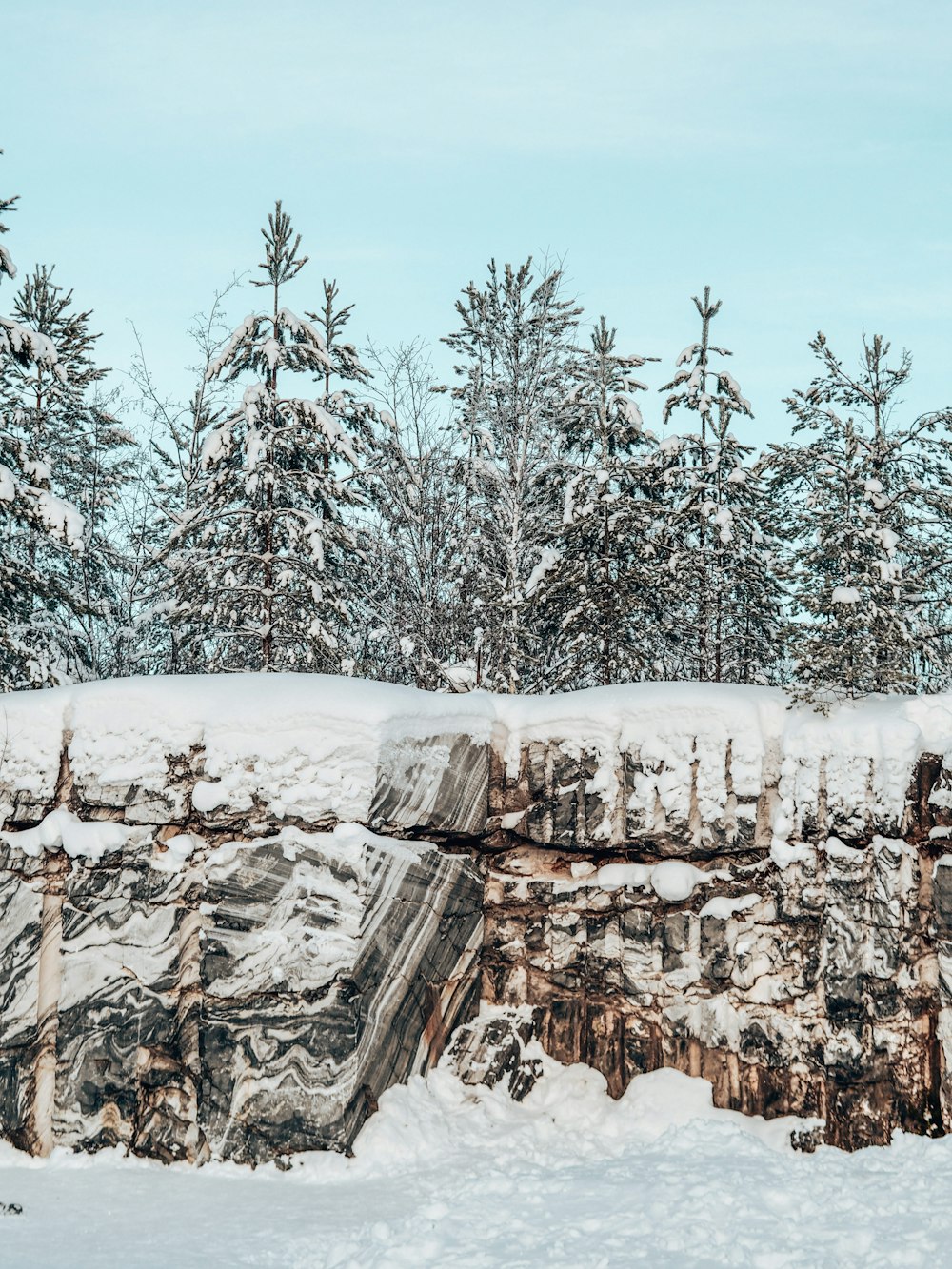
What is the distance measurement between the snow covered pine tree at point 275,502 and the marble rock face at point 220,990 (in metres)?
4.67

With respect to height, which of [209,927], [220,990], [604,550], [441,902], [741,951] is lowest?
[220,990]

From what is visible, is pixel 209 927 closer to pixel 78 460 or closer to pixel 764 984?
pixel 764 984

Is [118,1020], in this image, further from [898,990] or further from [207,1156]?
[898,990]

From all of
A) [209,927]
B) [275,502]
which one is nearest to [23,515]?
[275,502]

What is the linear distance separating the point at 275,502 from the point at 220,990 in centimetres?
723

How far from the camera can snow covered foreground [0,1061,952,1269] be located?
285 inches

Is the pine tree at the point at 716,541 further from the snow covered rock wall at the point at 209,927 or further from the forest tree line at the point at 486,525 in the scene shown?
the snow covered rock wall at the point at 209,927

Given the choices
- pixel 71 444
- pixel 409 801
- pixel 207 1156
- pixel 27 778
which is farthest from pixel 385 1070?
pixel 71 444

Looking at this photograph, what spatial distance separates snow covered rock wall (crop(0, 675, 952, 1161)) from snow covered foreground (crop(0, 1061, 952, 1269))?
27 centimetres

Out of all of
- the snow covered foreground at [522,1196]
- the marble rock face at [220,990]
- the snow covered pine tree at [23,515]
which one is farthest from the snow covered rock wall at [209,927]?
the snow covered pine tree at [23,515]

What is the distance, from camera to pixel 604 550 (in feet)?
49.2

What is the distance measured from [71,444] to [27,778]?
445 inches

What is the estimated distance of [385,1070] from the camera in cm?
924

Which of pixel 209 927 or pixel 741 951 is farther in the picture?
pixel 741 951
